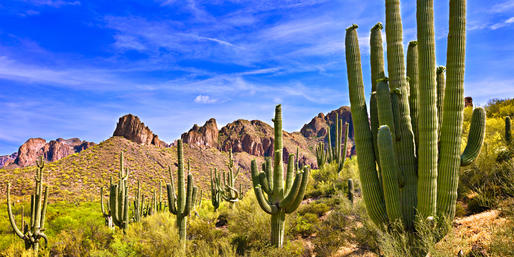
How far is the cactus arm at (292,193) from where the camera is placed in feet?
29.5

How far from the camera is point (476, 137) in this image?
545 centimetres

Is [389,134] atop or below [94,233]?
atop

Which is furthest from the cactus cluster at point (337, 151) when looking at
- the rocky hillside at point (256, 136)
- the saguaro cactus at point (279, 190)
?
the rocky hillside at point (256, 136)

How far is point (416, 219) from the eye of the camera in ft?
17.0

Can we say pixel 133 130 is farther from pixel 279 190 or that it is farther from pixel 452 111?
pixel 452 111

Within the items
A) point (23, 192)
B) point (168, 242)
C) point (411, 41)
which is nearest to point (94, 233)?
point (168, 242)

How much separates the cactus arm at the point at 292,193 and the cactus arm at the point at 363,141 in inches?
128

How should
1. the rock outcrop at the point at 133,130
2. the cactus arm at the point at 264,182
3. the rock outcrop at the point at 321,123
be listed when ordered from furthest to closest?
the rock outcrop at the point at 321,123
the rock outcrop at the point at 133,130
the cactus arm at the point at 264,182

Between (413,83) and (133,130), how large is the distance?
6963 cm

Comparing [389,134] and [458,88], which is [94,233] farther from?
[458,88]

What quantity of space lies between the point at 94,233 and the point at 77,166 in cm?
3401

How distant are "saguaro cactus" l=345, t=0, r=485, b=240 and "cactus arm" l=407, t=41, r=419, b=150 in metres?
0.02

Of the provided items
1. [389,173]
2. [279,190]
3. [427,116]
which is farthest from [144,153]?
[427,116]

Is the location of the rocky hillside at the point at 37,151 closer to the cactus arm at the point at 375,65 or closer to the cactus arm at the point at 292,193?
the cactus arm at the point at 292,193
